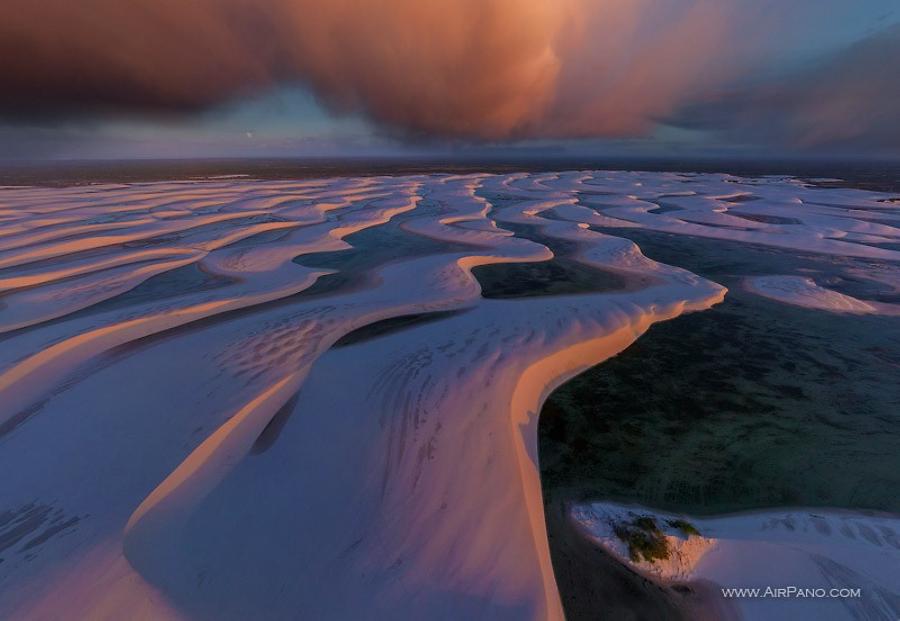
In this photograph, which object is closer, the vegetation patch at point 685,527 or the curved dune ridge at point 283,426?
the curved dune ridge at point 283,426

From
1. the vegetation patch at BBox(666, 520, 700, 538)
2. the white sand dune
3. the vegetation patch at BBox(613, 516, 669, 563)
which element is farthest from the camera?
the vegetation patch at BBox(666, 520, 700, 538)

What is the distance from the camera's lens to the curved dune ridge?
404 cm

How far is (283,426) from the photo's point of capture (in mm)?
6141

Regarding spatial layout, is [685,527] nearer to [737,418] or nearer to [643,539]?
[643,539]

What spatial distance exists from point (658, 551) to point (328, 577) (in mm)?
3613

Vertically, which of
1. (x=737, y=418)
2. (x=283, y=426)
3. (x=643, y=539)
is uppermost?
(x=283, y=426)

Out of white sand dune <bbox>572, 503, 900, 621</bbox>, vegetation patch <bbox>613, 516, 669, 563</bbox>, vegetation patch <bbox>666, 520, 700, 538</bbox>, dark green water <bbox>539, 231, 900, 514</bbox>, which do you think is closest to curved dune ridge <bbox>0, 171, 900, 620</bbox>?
dark green water <bbox>539, 231, 900, 514</bbox>

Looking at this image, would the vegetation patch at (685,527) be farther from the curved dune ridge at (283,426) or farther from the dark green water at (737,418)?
the curved dune ridge at (283,426)

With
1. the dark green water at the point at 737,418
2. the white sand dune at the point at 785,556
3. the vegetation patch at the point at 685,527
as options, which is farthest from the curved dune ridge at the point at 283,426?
the vegetation patch at the point at 685,527

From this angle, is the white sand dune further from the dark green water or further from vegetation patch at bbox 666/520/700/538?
the dark green water

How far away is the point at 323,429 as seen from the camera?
19.9 feet

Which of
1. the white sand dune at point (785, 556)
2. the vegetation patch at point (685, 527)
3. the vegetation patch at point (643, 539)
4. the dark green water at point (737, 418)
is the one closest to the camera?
the white sand dune at point (785, 556)

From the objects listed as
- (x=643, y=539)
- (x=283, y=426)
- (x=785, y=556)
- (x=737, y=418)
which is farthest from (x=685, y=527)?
(x=283, y=426)

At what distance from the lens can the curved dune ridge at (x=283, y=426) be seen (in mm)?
4035
